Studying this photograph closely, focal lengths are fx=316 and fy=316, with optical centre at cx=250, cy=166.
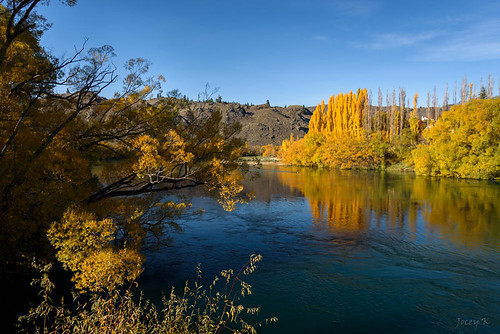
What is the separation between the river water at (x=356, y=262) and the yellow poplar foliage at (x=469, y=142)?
53.9ft

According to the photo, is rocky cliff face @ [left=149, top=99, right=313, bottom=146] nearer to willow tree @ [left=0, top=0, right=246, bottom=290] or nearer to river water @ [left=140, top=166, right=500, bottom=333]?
river water @ [left=140, top=166, right=500, bottom=333]

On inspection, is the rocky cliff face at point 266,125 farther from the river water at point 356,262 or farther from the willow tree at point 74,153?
the willow tree at point 74,153

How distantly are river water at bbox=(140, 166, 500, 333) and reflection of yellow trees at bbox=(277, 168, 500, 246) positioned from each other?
10cm

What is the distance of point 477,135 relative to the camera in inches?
1479

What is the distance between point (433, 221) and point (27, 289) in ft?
65.6

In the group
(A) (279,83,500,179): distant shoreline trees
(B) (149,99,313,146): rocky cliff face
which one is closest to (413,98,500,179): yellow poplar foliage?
(A) (279,83,500,179): distant shoreline trees

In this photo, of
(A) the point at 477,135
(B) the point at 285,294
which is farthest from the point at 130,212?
(A) the point at 477,135

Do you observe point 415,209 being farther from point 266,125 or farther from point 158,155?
point 266,125

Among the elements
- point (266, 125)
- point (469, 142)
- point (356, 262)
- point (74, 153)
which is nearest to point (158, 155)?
point (74, 153)

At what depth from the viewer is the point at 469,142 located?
38.8 metres

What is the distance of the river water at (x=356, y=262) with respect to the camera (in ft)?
28.9

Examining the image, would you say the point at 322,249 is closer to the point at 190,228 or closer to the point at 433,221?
the point at 190,228

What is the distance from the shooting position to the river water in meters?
8.81

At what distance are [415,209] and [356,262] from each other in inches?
476
